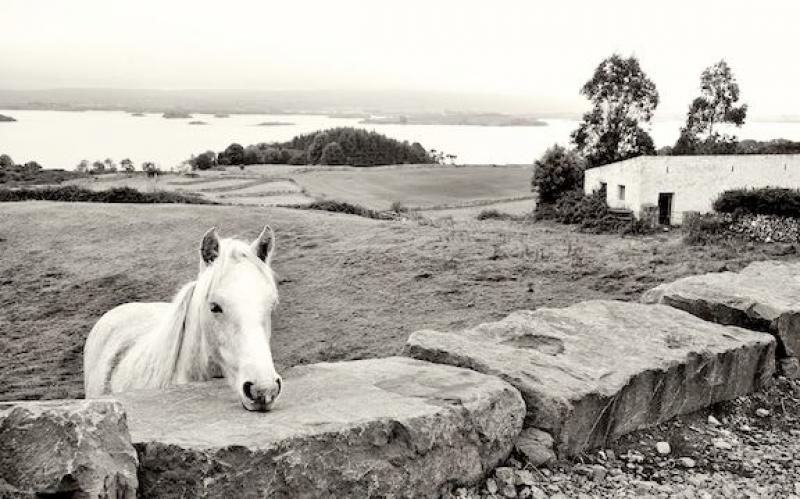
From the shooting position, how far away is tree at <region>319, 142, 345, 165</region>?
116m

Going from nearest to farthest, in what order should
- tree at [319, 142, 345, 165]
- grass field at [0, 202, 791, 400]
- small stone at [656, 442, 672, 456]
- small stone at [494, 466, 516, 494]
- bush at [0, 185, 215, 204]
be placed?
small stone at [494, 466, 516, 494] → small stone at [656, 442, 672, 456] → grass field at [0, 202, 791, 400] → bush at [0, 185, 215, 204] → tree at [319, 142, 345, 165]

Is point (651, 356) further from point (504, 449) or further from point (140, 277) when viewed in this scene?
point (140, 277)

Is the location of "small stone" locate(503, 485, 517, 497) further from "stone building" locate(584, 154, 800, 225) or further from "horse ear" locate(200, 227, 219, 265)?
"stone building" locate(584, 154, 800, 225)

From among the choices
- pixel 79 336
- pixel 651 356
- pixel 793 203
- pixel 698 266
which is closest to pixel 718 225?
pixel 793 203

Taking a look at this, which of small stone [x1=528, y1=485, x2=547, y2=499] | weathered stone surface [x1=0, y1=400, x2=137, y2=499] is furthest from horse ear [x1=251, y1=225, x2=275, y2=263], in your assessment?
small stone [x1=528, y1=485, x2=547, y2=499]

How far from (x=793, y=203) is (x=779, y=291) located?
25.8 m

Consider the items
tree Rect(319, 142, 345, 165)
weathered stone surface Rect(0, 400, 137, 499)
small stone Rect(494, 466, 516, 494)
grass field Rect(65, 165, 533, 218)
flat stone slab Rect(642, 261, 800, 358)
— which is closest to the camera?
weathered stone surface Rect(0, 400, 137, 499)

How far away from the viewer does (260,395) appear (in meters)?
4.20

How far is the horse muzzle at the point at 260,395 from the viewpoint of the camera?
13.8 feet

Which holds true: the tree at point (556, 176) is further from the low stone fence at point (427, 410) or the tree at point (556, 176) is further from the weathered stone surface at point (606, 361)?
the weathered stone surface at point (606, 361)

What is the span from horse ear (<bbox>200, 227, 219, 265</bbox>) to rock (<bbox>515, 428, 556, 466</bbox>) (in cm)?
256

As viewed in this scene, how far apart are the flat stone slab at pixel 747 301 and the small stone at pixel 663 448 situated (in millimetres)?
2537

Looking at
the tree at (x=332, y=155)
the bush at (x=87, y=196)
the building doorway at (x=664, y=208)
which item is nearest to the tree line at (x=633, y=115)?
the building doorway at (x=664, y=208)

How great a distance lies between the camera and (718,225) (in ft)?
104
